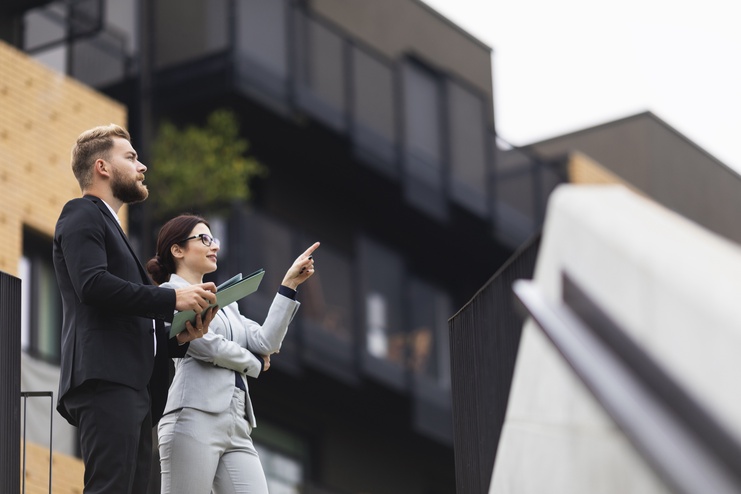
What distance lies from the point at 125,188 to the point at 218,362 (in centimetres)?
88

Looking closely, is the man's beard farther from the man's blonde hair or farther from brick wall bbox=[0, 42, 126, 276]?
brick wall bbox=[0, 42, 126, 276]

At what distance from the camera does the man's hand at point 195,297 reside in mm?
5312

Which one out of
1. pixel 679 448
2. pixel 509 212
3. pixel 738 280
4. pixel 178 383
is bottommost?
pixel 509 212

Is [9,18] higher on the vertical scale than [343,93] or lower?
higher

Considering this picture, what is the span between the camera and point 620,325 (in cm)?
455

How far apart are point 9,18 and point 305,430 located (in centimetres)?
772

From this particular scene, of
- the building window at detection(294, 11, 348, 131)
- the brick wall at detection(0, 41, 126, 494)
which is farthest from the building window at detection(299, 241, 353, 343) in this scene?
the brick wall at detection(0, 41, 126, 494)

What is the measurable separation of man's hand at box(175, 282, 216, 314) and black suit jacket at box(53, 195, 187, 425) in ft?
0.12

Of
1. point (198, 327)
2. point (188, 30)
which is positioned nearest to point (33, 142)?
point (188, 30)

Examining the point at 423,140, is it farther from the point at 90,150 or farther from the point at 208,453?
the point at 90,150

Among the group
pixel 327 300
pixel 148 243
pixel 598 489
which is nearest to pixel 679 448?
pixel 598 489

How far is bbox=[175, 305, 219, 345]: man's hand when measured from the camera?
5594 millimetres

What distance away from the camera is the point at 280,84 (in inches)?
842

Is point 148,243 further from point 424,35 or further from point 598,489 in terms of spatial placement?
point 598,489
